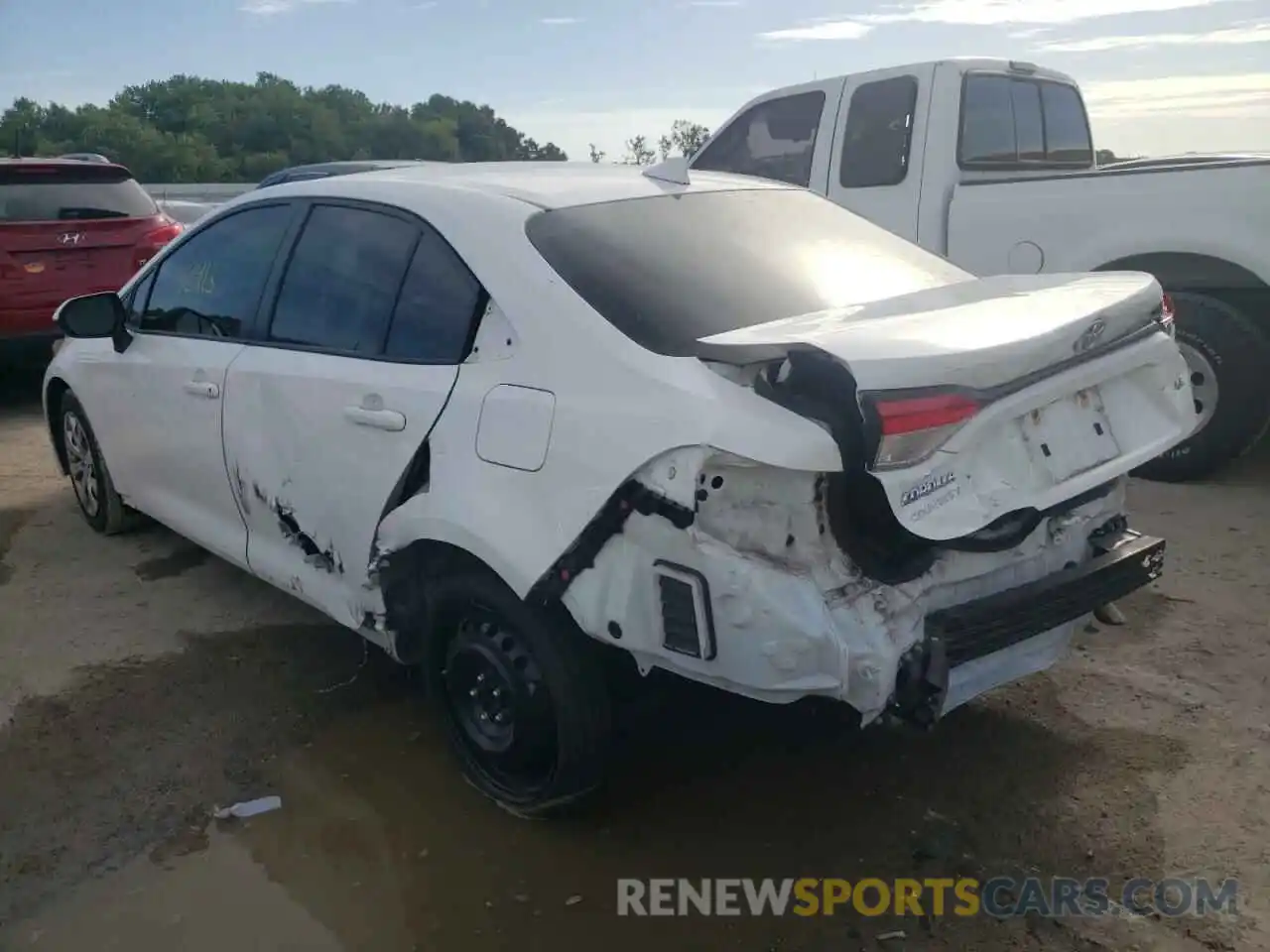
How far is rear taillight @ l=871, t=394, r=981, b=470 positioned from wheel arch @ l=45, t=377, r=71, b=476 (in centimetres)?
433

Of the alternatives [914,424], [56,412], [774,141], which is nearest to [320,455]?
[914,424]

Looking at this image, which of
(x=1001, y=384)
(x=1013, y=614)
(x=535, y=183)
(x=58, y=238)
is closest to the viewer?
(x=1001, y=384)

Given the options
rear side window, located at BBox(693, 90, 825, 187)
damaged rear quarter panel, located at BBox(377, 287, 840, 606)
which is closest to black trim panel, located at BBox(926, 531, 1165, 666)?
damaged rear quarter panel, located at BBox(377, 287, 840, 606)

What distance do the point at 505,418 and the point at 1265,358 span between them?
429 cm

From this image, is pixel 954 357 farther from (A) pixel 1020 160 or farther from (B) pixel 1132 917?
(A) pixel 1020 160

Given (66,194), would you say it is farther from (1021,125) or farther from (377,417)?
(1021,125)

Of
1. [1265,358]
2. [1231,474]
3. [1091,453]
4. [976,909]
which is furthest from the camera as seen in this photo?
[1231,474]

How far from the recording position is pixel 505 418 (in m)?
2.84

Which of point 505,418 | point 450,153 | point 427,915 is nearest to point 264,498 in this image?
point 505,418

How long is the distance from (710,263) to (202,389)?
198cm

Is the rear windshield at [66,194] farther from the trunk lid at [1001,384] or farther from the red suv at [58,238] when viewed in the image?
the trunk lid at [1001,384]

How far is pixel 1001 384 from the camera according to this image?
2.60 meters

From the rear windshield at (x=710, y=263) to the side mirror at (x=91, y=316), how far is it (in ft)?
7.53

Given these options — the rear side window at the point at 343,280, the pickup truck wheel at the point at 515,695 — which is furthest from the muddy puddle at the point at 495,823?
the rear side window at the point at 343,280
